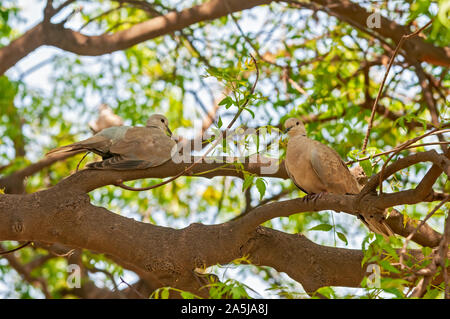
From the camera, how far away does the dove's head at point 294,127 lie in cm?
444

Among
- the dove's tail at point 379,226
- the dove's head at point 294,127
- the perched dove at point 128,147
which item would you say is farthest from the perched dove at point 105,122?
the dove's tail at point 379,226

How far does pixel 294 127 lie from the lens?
4.46 m

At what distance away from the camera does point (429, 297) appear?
236 cm

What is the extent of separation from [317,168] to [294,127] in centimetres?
59

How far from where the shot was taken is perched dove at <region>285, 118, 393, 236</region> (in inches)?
154

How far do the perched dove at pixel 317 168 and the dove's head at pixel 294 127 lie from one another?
22 centimetres

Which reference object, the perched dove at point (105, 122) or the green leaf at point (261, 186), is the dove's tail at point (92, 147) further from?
the green leaf at point (261, 186)

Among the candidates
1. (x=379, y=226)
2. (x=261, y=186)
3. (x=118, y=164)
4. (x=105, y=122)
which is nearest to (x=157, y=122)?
(x=105, y=122)

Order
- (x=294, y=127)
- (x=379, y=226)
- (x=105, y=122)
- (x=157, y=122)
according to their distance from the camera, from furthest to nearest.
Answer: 1. (x=105, y=122)
2. (x=157, y=122)
3. (x=294, y=127)
4. (x=379, y=226)

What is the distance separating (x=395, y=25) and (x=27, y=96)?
4859 mm

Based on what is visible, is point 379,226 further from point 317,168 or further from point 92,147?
point 92,147
